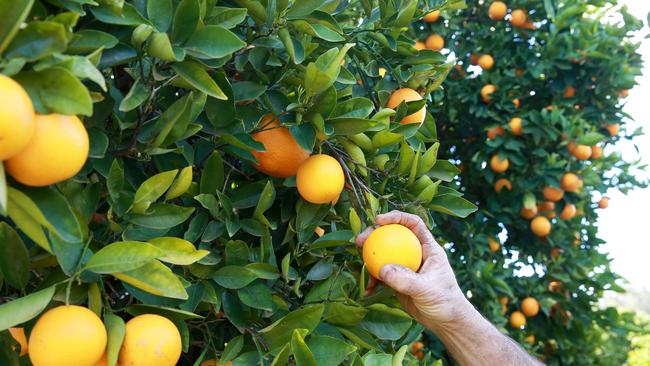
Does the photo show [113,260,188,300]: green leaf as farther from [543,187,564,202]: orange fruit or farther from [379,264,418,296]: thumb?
[543,187,564,202]: orange fruit

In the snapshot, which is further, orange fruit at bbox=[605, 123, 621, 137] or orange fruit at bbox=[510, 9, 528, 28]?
orange fruit at bbox=[605, 123, 621, 137]

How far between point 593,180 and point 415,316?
6.87 ft

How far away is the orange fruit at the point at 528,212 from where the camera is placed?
3116mm

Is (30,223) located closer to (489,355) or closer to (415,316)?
(415,316)

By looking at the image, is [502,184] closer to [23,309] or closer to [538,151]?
[538,151]

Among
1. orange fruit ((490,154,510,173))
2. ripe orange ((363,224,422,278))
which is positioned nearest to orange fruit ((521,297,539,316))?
orange fruit ((490,154,510,173))

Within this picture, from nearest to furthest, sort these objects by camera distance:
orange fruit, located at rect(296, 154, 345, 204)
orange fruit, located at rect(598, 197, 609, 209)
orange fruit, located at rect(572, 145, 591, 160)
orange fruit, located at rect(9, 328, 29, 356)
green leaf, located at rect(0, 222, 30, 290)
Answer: green leaf, located at rect(0, 222, 30, 290), orange fruit, located at rect(9, 328, 29, 356), orange fruit, located at rect(296, 154, 345, 204), orange fruit, located at rect(572, 145, 591, 160), orange fruit, located at rect(598, 197, 609, 209)

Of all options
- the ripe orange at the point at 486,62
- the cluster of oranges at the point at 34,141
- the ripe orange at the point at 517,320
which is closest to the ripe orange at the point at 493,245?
the ripe orange at the point at 517,320

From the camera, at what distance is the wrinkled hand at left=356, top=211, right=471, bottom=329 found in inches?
44.5

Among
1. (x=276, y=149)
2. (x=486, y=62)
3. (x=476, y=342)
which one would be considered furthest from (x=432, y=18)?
(x=276, y=149)

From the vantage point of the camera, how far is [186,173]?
3.12 ft

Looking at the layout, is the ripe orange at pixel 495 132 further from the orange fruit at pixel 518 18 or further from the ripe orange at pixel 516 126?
the orange fruit at pixel 518 18

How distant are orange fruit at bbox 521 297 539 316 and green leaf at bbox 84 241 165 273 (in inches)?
107

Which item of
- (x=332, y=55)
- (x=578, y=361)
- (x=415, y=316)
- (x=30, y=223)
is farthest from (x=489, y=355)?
(x=578, y=361)
